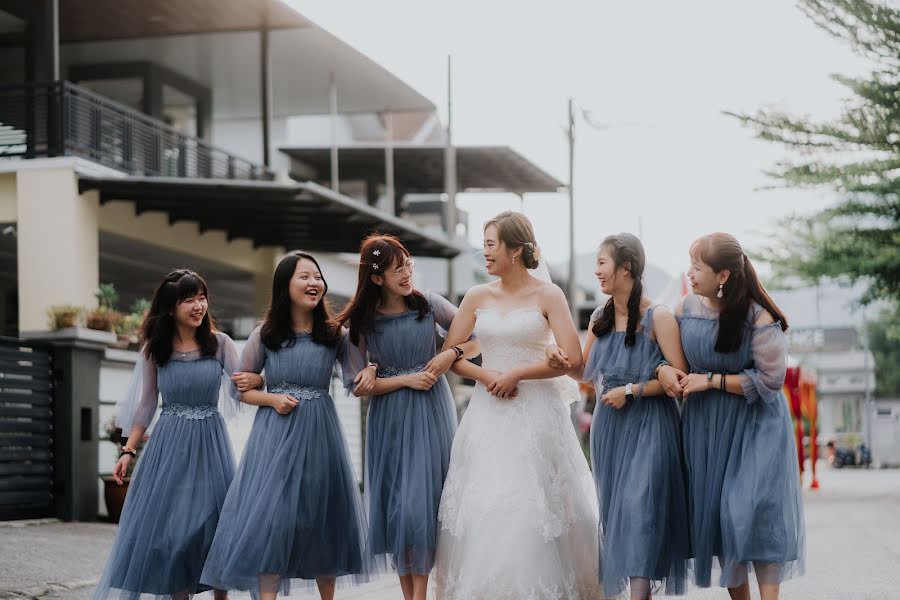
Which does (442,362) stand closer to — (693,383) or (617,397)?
(617,397)

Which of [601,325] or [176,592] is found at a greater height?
[601,325]

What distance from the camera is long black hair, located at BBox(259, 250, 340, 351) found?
25.3 feet

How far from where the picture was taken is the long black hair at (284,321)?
771 centimetres

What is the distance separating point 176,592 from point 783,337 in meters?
3.69

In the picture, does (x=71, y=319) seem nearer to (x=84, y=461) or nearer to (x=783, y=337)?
(x=84, y=461)

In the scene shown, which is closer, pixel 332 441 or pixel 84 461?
pixel 332 441

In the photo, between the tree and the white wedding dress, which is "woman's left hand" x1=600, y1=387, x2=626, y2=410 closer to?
the white wedding dress

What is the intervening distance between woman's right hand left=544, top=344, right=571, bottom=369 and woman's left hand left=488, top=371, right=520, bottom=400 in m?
0.23

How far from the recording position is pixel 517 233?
7793 millimetres

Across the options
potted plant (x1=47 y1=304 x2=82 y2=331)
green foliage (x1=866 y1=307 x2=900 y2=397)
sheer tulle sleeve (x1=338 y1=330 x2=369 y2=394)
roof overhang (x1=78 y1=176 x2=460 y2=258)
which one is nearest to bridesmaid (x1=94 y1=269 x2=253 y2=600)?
sheer tulle sleeve (x1=338 y1=330 x2=369 y2=394)

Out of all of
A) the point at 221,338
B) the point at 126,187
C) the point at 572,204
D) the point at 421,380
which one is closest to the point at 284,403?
the point at 221,338

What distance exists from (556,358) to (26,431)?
8.56m

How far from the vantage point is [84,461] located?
14891 millimetres

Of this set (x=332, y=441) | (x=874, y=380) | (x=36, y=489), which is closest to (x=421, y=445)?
(x=332, y=441)
